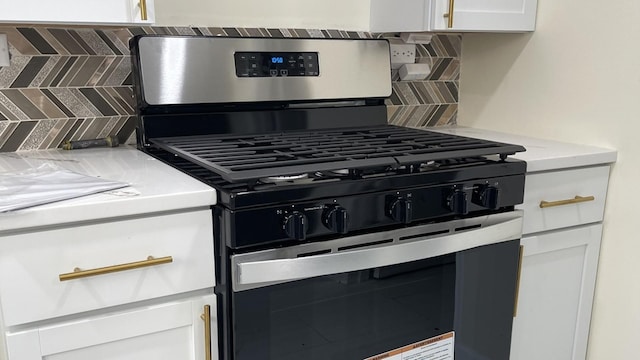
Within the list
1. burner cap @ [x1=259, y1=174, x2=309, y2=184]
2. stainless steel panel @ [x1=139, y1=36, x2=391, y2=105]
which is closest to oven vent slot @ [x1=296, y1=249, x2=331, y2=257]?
burner cap @ [x1=259, y1=174, x2=309, y2=184]

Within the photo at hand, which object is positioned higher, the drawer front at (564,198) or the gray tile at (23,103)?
the gray tile at (23,103)

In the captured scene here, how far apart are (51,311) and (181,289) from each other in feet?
0.76

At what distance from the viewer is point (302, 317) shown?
3.88ft

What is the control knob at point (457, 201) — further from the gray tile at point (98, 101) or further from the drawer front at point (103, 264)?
the gray tile at point (98, 101)

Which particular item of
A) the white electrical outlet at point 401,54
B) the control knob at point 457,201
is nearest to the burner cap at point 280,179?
the control knob at point 457,201

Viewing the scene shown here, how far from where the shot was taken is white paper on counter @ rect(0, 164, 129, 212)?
98 cm

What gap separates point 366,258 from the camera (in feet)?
3.92

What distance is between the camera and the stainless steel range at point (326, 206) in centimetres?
111

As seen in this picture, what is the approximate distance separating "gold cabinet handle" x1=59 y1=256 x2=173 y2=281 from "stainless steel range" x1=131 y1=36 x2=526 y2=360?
0.38 feet

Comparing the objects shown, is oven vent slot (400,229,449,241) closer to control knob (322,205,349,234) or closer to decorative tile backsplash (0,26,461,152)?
control knob (322,205,349,234)

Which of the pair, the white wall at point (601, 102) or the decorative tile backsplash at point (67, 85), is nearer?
the decorative tile backsplash at point (67, 85)

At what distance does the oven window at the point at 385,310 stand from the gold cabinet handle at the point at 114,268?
16 centimetres

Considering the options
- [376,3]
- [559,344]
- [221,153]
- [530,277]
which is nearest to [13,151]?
[221,153]

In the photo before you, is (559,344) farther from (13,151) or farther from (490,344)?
(13,151)
